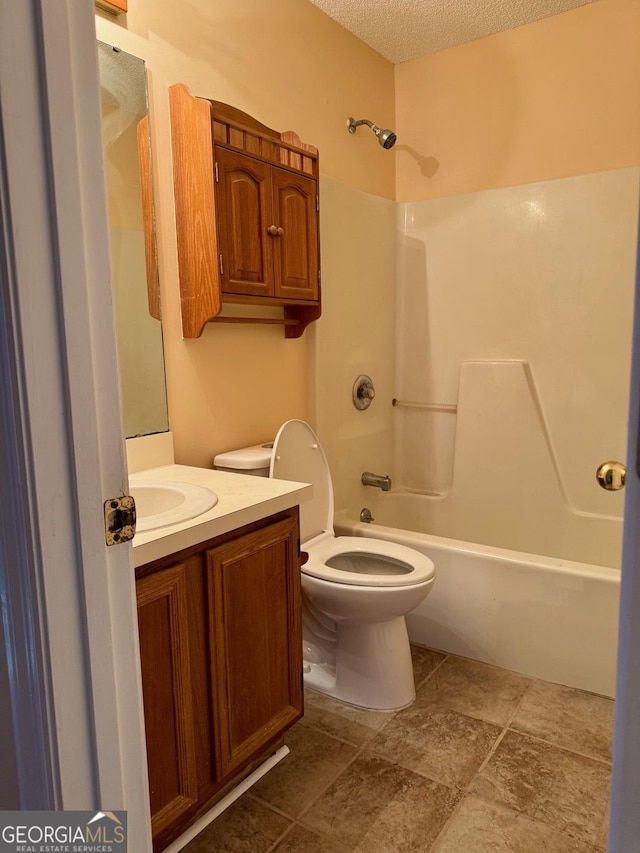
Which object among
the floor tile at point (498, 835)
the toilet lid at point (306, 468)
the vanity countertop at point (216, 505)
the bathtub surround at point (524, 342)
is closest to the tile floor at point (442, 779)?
the floor tile at point (498, 835)

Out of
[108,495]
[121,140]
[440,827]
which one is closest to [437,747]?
[440,827]

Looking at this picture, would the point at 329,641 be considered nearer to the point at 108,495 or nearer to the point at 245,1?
the point at 108,495

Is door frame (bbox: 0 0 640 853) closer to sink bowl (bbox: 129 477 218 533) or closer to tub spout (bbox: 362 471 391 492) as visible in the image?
sink bowl (bbox: 129 477 218 533)

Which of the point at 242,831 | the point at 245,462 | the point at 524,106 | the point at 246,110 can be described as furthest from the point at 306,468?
the point at 524,106

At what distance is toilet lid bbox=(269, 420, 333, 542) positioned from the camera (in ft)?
6.51

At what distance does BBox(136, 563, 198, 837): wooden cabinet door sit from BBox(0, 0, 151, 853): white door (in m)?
0.35

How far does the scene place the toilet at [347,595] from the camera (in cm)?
185

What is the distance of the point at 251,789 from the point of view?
63.7 inches

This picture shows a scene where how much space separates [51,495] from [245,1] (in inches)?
80.3

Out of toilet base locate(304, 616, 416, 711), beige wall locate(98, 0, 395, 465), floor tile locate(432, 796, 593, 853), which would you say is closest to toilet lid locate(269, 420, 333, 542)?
beige wall locate(98, 0, 395, 465)

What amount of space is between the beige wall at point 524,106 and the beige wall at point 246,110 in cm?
24

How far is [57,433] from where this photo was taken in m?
0.73

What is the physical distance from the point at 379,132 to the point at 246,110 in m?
0.63

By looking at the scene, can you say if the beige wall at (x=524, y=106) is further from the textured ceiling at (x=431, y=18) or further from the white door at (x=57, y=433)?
the white door at (x=57, y=433)
